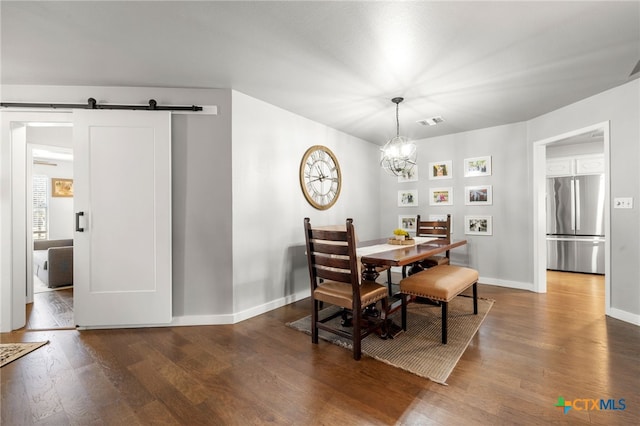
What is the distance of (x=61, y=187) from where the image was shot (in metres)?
6.51

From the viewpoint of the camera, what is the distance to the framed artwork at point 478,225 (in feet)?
13.7

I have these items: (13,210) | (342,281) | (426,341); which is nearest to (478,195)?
(426,341)

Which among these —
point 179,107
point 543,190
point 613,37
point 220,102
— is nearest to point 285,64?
point 220,102

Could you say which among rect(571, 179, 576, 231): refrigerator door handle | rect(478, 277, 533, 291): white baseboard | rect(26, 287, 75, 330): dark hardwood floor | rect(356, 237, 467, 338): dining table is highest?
rect(571, 179, 576, 231): refrigerator door handle

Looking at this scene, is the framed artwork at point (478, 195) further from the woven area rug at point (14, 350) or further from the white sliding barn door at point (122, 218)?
the woven area rug at point (14, 350)

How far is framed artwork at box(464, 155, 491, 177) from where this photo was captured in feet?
13.6

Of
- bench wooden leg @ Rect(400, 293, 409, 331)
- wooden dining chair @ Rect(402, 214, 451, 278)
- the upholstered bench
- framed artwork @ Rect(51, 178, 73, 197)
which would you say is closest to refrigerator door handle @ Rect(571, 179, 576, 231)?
wooden dining chair @ Rect(402, 214, 451, 278)

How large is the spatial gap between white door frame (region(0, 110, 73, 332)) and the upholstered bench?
12.0ft

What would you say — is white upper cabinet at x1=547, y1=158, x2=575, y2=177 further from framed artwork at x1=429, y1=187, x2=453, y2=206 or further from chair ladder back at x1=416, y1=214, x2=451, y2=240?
chair ladder back at x1=416, y1=214, x2=451, y2=240

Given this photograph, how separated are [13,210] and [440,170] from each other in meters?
5.49

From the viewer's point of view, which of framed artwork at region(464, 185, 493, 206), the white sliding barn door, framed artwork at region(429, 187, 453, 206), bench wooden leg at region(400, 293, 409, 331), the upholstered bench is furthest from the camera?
framed artwork at region(429, 187, 453, 206)

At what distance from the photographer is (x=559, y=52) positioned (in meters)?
2.14

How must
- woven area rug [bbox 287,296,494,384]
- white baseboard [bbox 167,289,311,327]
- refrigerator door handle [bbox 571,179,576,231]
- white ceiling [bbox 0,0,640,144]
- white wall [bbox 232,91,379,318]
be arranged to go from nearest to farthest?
white ceiling [bbox 0,0,640,144], woven area rug [bbox 287,296,494,384], white baseboard [bbox 167,289,311,327], white wall [bbox 232,91,379,318], refrigerator door handle [bbox 571,179,576,231]

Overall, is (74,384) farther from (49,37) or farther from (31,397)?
(49,37)
